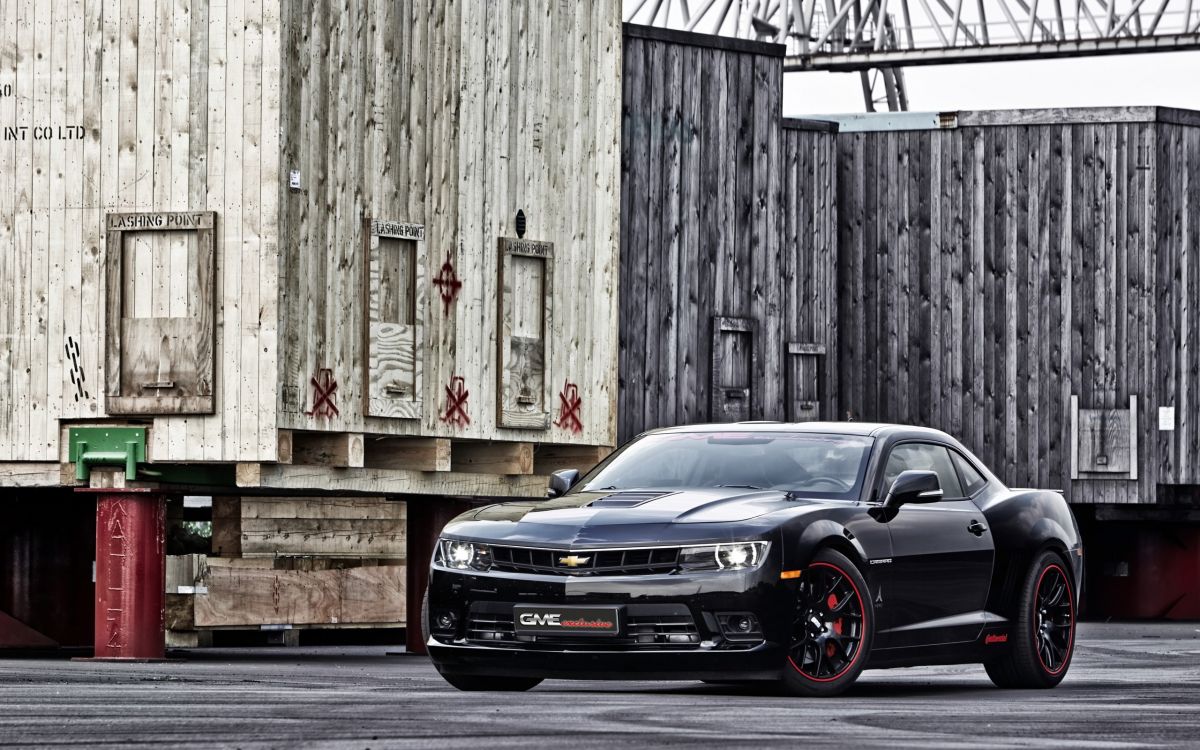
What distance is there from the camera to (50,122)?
62.1ft

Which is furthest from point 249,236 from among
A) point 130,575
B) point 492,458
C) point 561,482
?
point 561,482

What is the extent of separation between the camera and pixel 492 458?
823 inches

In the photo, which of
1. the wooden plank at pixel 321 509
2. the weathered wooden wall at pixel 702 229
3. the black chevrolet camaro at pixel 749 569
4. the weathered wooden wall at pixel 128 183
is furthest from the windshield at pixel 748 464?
the wooden plank at pixel 321 509

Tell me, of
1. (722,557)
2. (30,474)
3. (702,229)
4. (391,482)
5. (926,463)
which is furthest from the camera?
(702,229)

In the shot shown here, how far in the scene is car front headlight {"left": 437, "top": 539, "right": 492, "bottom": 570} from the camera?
1125 cm

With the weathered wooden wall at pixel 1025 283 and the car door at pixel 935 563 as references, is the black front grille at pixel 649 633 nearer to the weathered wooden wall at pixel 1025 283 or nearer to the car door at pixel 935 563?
the car door at pixel 935 563

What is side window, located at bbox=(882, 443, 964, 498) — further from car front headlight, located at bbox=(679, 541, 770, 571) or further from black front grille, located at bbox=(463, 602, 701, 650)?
black front grille, located at bbox=(463, 602, 701, 650)

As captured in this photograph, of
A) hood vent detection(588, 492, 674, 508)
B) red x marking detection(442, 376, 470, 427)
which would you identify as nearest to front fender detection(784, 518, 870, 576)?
hood vent detection(588, 492, 674, 508)

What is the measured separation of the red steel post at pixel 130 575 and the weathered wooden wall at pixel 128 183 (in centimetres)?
53

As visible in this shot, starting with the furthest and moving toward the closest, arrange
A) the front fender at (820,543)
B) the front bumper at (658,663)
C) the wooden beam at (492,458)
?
1. the wooden beam at (492,458)
2. the front fender at (820,543)
3. the front bumper at (658,663)

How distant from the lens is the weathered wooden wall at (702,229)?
79.9ft

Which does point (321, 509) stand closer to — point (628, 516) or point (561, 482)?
point (561, 482)

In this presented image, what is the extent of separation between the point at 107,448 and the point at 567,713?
9888 mm

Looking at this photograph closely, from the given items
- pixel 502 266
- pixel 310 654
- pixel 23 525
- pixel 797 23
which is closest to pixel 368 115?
pixel 502 266
